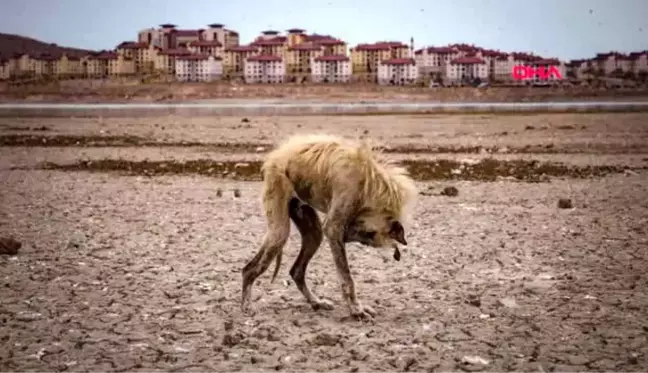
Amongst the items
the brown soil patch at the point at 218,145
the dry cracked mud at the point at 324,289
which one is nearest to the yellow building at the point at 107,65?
the brown soil patch at the point at 218,145

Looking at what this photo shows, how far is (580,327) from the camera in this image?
5.94m

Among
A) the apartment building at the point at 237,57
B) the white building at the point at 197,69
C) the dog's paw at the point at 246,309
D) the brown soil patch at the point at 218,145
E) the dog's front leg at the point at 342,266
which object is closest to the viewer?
the dog's front leg at the point at 342,266

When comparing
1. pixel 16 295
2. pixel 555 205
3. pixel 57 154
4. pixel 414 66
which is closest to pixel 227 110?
Result: pixel 57 154

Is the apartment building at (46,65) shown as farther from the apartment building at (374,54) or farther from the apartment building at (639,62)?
the apartment building at (639,62)

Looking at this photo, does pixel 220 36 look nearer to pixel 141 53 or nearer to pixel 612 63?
pixel 141 53

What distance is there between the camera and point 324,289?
23.8 feet

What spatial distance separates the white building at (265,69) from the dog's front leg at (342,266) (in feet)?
299

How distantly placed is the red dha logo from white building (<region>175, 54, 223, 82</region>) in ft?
116

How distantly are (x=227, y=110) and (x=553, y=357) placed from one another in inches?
1638

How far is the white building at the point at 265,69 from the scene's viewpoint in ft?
322

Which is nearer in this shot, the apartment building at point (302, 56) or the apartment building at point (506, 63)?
the apartment building at point (506, 63)

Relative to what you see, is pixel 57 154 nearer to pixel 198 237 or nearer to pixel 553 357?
pixel 198 237

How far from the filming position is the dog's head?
19.6 feet

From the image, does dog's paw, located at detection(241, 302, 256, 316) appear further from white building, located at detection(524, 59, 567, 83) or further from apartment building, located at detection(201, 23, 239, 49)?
apartment building, located at detection(201, 23, 239, 49)
